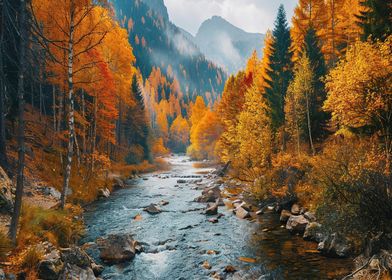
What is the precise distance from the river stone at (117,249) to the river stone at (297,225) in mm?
9354

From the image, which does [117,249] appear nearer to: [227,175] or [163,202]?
[163,202]

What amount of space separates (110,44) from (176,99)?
130344 mm

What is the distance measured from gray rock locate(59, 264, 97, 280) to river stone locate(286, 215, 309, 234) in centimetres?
1149

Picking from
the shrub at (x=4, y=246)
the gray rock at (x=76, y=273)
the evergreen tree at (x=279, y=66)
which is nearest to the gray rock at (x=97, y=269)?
the gray rock at (x=76, y=273)

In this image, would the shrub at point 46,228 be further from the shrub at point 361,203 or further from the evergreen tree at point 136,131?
the evergreen tree at point 136,131

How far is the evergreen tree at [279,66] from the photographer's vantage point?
3142cm

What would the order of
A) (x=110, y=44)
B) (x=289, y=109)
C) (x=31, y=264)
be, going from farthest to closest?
(x=110, y=44), (x=289, y=109), (x=31, y=264)

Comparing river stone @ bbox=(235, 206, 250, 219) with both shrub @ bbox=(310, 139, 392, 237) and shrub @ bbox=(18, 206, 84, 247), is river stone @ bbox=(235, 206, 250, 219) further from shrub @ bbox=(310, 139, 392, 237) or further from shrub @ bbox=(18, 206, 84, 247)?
shrub @ bbox=(18, 206, 84, 247)

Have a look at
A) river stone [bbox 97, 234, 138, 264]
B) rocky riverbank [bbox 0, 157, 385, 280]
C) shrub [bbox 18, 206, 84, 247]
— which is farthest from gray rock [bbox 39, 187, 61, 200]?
river stone [bbox 97, 234, 138, 264]

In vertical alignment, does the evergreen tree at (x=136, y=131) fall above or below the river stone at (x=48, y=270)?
above

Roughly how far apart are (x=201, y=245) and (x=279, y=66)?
2580 centimetres

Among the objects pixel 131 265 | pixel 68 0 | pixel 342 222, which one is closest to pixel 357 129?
pixel 342 222

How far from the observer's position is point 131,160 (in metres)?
50.4

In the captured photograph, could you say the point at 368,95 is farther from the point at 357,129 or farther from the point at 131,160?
the point at 131,160
